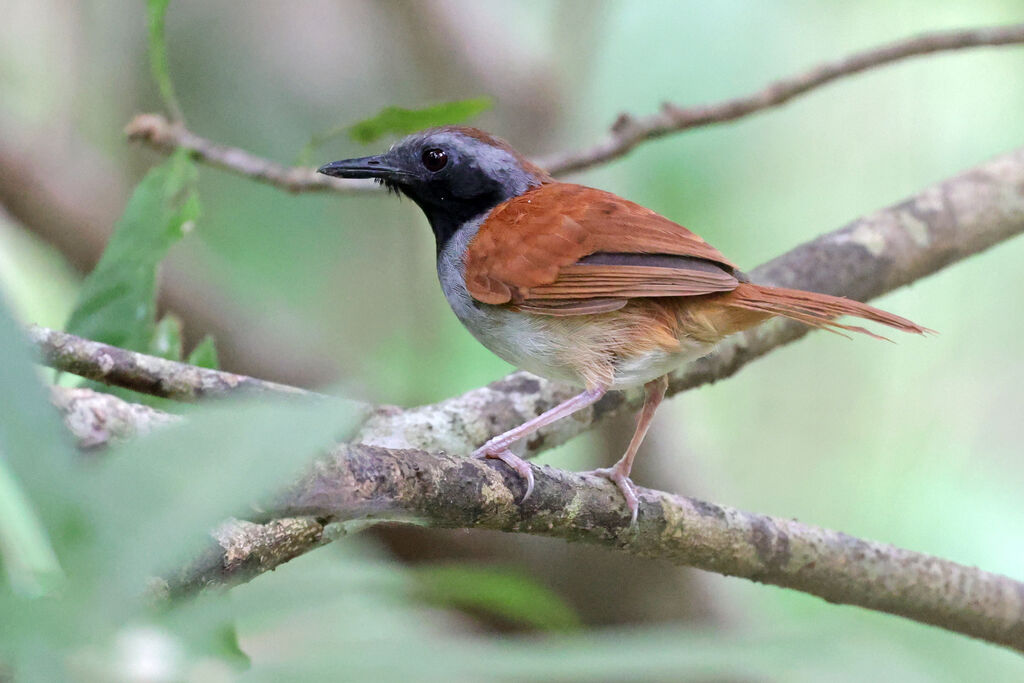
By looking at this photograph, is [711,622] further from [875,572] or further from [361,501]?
[361,501]

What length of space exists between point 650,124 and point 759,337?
0.92 meters

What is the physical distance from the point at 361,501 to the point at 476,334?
144cm

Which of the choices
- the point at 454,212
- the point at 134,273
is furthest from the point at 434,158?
the point at 134,273

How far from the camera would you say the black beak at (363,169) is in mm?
3016

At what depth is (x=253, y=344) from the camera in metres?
5.16

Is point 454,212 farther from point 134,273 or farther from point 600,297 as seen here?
point 134,273

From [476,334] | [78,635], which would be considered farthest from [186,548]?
[476,334]

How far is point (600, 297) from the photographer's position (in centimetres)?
268

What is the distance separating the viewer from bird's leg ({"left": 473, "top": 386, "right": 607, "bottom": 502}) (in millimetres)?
2068

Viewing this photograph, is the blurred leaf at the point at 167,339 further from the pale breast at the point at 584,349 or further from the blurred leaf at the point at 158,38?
the pale breast at the point at 584,349

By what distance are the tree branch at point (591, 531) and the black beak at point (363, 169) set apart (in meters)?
1.03

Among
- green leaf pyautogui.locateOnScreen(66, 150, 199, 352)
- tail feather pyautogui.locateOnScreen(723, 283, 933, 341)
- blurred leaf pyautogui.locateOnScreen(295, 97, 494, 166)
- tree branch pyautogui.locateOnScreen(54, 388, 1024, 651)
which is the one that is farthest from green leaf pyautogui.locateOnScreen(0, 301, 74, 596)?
blurred leaf pyautogui.locateOnScreen(295, 97, 494, 166)

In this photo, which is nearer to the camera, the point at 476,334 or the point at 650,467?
the point at 476,334

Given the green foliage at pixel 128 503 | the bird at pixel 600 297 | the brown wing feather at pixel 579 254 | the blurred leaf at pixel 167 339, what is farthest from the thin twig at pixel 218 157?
the green foliage at pixel 128 503
